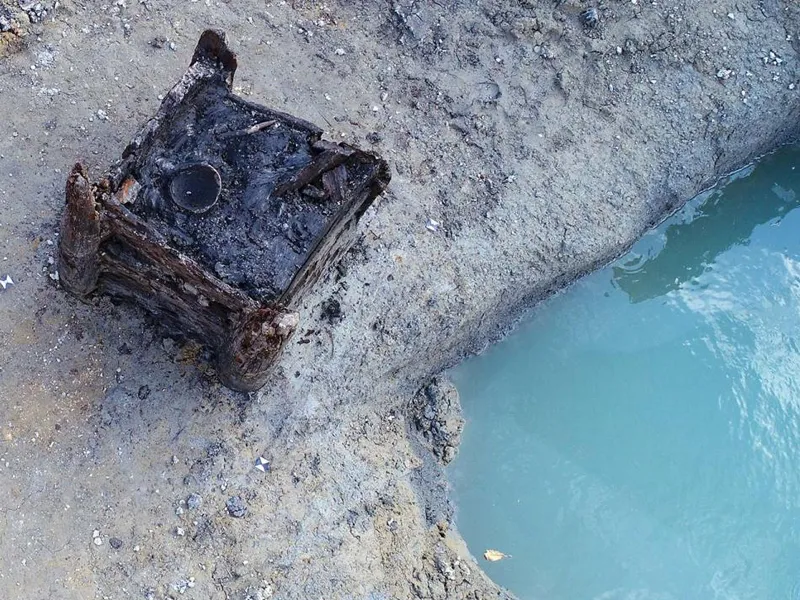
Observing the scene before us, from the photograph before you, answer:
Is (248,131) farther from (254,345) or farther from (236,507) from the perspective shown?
(236,507)

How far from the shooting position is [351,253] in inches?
181

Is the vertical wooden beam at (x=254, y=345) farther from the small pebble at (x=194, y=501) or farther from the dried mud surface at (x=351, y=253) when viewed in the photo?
the small pebble at (x=194, y=501)

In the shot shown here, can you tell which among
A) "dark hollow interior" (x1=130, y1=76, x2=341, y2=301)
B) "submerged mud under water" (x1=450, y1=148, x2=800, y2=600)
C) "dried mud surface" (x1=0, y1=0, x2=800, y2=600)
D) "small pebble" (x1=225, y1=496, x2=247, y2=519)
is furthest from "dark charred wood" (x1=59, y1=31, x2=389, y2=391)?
"submerged mud under water" (x1=450, y1=148, x2=800, y2=600)

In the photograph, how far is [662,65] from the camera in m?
5.35

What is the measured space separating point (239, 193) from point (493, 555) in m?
2.82

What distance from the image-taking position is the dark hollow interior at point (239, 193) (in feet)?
12.1

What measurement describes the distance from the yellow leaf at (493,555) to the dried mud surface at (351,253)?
0.16m

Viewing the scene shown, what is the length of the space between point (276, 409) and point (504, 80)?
8.86 feet

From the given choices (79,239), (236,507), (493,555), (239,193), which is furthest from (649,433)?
(79,239)

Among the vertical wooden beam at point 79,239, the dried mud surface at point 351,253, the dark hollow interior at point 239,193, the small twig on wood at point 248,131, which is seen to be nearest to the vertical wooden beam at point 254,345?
the dark hollow interior at point 239,193

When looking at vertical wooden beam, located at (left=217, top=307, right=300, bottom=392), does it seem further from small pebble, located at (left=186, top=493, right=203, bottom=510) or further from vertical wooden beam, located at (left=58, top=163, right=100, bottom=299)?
vertical wooden beam, located at (left=58, top=163, right=100, bottom=299)

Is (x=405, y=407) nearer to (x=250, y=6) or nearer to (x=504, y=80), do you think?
(x=504, y=80)

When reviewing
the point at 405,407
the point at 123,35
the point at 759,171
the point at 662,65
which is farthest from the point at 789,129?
the point at 123,35

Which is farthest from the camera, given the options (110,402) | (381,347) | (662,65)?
(662,65)
